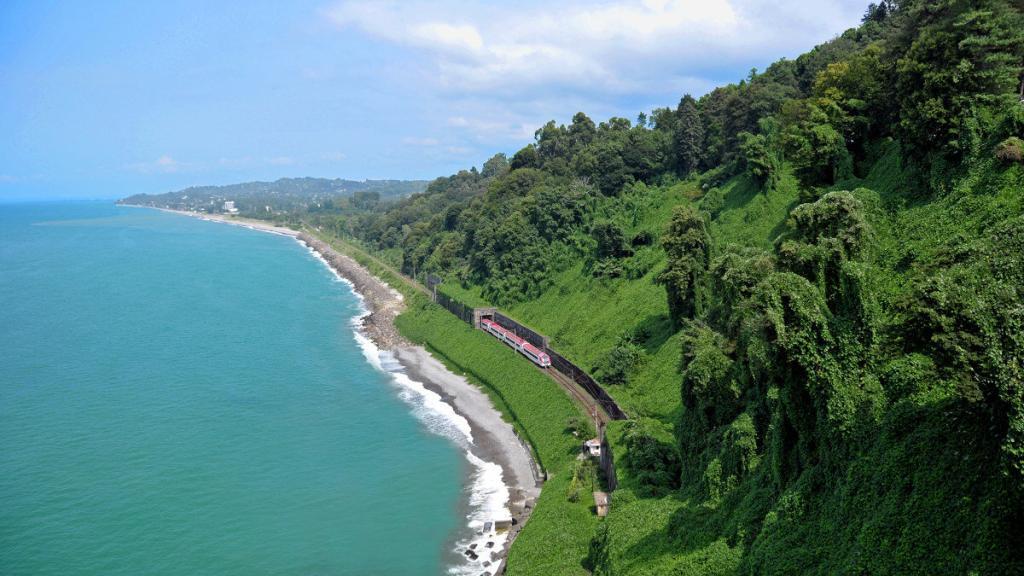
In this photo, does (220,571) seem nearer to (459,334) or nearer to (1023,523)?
(1023,523)

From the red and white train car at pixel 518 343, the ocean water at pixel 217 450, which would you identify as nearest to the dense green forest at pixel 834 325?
the red and white train car at pixel 518 343

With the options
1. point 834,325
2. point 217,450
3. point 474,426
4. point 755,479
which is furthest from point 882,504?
point 217,450

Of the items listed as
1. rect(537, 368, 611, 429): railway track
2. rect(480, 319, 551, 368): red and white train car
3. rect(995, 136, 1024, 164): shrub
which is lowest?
rect(537, 368, 611, 429): railway track

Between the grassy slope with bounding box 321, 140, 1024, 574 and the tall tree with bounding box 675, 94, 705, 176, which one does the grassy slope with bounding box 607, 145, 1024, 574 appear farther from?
the tall tree with bounding box 675, 94, 705, 176

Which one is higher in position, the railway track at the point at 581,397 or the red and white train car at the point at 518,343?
the red and white train car at the point at 518,343

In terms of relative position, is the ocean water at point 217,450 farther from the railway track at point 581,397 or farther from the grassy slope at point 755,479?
the grassy slope at point 755,479

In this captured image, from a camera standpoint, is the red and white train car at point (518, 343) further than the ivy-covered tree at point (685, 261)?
Yes

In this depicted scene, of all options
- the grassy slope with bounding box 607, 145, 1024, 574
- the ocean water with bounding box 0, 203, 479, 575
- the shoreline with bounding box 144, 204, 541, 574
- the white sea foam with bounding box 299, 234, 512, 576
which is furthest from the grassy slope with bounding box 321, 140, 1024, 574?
the ocean water with bounding box 0, 203, 479, 575

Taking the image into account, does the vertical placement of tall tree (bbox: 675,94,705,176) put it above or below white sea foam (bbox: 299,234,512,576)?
above
